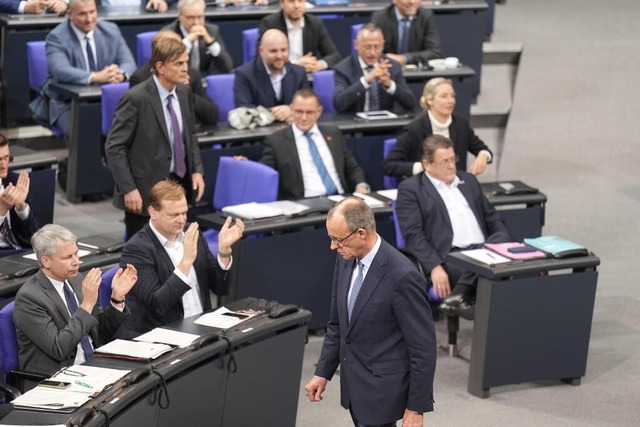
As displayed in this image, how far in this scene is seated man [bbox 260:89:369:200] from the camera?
7727 mm

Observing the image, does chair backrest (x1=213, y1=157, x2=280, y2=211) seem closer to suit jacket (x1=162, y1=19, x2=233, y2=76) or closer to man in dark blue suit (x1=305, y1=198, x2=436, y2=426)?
suit jacket (x1=162, y1=19, x2=233, y2=76)

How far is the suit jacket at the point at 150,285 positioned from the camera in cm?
573

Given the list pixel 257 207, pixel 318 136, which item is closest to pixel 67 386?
pixel 257 207

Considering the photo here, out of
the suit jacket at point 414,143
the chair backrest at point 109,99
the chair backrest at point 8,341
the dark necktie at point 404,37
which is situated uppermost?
the dark necktie at point 404,37

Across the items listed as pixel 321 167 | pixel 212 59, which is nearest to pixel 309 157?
pixel 321 167

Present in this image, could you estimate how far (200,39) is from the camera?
9.22m

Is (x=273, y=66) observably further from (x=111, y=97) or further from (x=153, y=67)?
(x=153, y=67)

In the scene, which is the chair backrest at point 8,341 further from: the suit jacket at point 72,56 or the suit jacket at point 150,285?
the suit jacket at point 72,56

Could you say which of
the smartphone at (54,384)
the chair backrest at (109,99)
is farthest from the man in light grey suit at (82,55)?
the smartphone at (54,384)

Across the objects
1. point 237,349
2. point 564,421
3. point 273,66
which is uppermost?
point 273,66

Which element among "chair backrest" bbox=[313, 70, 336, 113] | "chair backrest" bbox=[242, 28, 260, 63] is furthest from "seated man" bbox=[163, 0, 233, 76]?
"chair backrest" bbox=[313, 70, 336, 113]

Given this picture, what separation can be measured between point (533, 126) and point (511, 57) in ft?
2.18

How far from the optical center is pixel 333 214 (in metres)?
4.57

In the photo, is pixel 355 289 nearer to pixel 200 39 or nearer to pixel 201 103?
pixel 201 103
